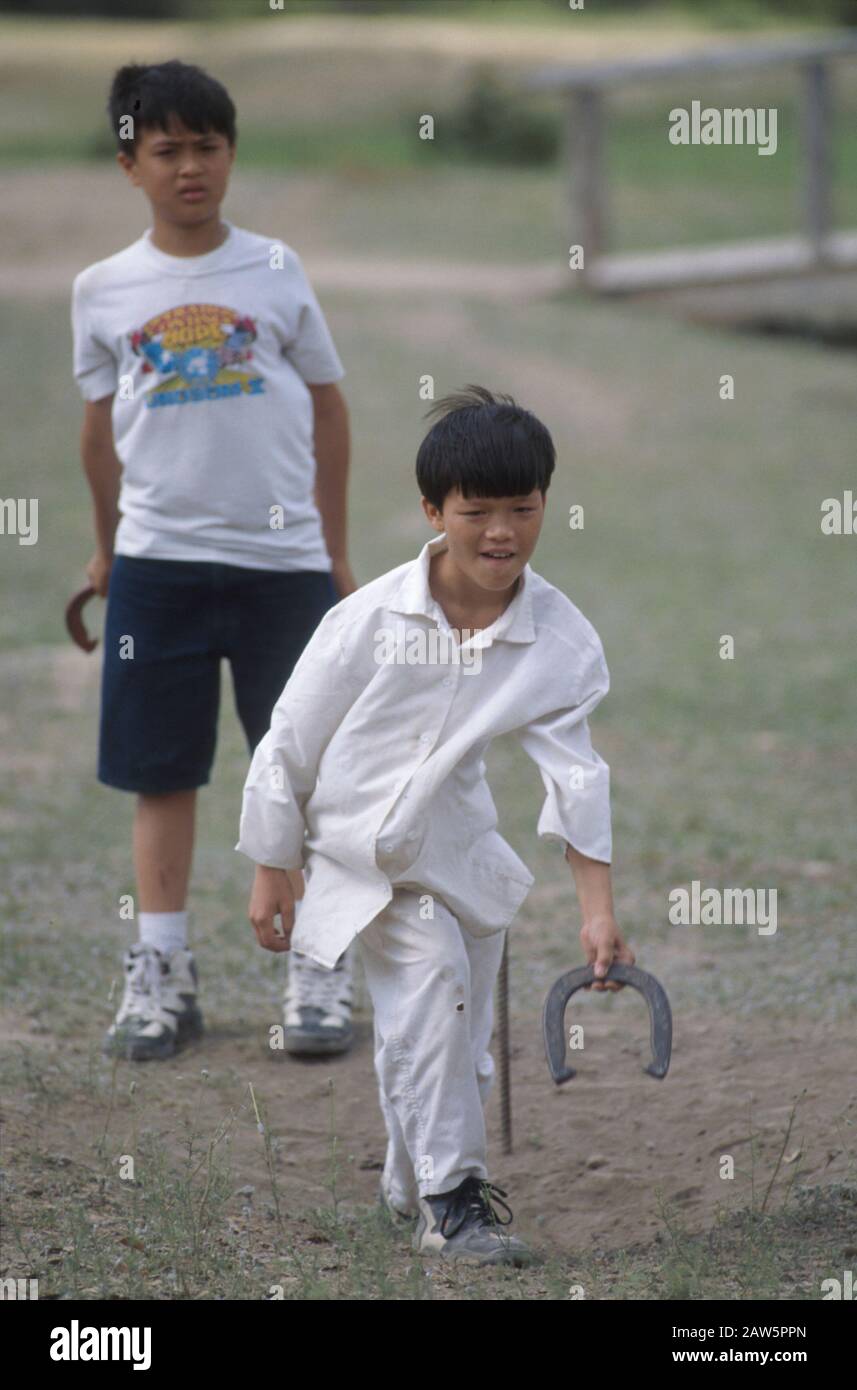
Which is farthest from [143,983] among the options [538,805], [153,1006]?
[538,805]

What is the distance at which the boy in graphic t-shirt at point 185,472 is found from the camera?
→ 12.4 feet

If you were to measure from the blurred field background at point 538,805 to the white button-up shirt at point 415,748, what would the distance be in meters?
0.56

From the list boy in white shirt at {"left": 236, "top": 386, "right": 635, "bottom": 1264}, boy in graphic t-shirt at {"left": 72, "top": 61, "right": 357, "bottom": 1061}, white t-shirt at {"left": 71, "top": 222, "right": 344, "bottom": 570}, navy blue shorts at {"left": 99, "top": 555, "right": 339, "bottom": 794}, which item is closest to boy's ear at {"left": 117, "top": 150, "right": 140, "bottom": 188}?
boy in graphic t-shirt at {"left": 72, "top": 61, "right": 357, "bottom": 1061}

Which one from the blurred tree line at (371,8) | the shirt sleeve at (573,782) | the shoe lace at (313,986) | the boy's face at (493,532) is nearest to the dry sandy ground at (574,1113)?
the shoe lace at (313,986)

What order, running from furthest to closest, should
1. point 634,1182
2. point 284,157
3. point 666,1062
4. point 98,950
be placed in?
point 284,157
point 98,950
point 634,1182
point 666,1062

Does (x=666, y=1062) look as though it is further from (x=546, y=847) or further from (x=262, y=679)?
(x=546, y=847)

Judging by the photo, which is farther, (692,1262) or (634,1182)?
(634,1182)

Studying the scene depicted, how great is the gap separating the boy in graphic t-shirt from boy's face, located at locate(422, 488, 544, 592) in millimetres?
958

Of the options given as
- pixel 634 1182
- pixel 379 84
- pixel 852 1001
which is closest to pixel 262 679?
pixel 634 1182

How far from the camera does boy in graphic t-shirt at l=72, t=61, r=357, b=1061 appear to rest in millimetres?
3775

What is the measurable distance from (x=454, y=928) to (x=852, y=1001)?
4.92ft

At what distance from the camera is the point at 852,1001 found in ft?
14.0

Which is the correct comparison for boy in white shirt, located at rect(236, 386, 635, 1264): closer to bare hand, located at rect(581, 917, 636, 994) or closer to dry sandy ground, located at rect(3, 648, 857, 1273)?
bare hand, located at rect(581, 917, 636, 994)

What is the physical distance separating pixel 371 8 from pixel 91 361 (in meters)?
31.9
